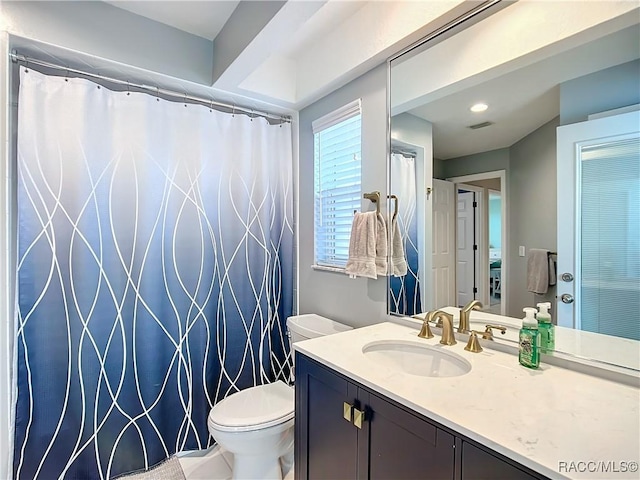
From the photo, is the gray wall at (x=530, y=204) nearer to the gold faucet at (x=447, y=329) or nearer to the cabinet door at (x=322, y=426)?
the gold faucet at (x=447, y=329)

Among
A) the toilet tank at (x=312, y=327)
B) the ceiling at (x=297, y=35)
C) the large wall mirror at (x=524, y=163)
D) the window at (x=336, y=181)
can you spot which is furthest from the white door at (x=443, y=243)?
the ceiling at (x=297, y=35)

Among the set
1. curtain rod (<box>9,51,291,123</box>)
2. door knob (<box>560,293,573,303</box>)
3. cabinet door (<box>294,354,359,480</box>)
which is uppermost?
curtain rod (<box>9,51,291,123</box>)

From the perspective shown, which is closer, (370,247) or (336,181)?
(370,247)

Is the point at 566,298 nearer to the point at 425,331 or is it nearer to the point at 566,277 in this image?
the point at 566,277

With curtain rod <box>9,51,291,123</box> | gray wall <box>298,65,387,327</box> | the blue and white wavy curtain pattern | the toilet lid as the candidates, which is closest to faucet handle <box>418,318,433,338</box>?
gray wall <box>298,65,387,327</box>

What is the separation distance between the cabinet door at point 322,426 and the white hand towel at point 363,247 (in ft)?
1.72

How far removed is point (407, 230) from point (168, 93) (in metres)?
1.48

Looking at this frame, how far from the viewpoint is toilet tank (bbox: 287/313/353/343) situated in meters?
1.80

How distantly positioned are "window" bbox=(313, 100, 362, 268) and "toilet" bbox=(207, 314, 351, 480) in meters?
0.49

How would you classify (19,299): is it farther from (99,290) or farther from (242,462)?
(242,462)

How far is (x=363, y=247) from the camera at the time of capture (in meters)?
1.62

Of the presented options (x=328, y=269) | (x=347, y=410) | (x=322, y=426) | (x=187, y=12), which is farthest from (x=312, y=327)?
(x=187, y=12)

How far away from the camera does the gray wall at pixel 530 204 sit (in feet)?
3.65

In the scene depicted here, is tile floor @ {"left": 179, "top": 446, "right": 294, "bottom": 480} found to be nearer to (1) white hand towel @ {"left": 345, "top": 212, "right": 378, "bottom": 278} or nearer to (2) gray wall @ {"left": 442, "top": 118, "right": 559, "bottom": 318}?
(1) white hand towel @ {"left": 345, "top": 212, "right": 378, "bottom": 278}
